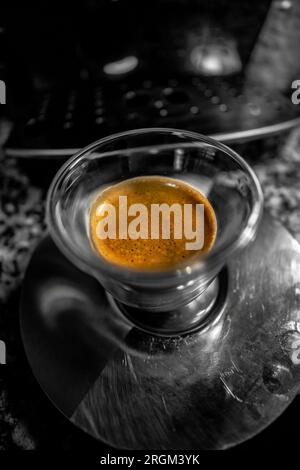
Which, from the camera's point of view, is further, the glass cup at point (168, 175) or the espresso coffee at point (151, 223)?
the espresso coffee at point (151, 223)

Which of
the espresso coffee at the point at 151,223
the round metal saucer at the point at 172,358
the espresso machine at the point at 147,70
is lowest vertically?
the round metal saucer at the point at 172,358

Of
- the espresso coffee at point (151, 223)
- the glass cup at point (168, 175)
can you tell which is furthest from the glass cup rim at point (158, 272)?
the espresso coffee at point (151, 223)

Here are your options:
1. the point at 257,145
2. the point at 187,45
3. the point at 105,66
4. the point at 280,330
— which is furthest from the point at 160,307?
the point at 187,45

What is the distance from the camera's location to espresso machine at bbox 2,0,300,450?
448 mm

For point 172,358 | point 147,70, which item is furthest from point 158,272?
point 147,70

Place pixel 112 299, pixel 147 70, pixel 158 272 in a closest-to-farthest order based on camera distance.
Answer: pixel 158 272
pixel 112 299
pixel 147 70

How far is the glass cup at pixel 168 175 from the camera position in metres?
0.43

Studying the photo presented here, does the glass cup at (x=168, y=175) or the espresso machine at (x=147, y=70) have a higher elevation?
the espresso machine at (x=147, y=70)

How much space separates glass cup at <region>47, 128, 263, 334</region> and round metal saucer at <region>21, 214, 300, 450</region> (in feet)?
0.11

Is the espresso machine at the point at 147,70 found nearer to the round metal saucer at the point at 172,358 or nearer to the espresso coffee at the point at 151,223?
the espresso coffee at the point at 151,223

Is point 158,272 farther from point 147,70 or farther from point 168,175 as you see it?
point 147,70

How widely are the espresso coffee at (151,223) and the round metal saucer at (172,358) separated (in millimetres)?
56

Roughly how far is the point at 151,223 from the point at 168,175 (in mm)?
78

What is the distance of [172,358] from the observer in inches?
19.1
